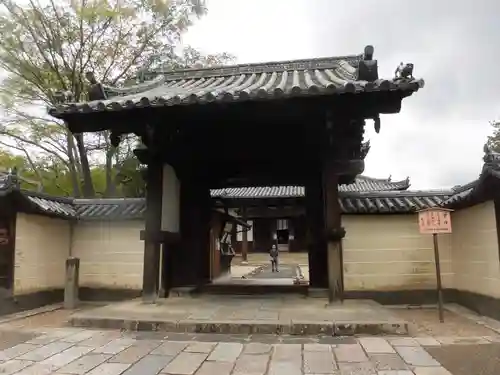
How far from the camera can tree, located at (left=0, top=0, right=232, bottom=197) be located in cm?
1470

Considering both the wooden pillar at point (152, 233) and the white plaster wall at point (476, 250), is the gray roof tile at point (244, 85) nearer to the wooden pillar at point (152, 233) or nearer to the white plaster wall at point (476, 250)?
the wooden pillar at point (152, 233)

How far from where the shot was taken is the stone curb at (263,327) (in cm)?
516

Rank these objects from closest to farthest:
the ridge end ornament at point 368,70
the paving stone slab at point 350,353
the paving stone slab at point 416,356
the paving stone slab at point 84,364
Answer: the paving stone slab at point 84,364 < the paving stone slab at point 416,356 < the paving stone slab at point 350,353 < the ridge end ornament at point 368,70

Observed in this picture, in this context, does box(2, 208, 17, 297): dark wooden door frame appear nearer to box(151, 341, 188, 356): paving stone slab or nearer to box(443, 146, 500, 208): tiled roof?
box(151, 341, 188, 356): paving stone slab

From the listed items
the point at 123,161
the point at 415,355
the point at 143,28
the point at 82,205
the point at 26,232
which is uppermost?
the point at 143,28

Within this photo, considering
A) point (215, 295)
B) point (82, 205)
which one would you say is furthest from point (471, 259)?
point (82, 205)

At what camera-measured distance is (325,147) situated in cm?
700

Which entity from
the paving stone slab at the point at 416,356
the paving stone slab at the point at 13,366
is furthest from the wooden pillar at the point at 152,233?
the paving stone slab at the point at 416,356

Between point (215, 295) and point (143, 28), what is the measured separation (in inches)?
496

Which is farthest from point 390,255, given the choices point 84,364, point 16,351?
point 16,351

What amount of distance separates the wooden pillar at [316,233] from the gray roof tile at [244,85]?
221cm

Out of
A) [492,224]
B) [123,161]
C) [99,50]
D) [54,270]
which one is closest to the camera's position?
[492,224]

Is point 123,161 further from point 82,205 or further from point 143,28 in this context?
point 82,205

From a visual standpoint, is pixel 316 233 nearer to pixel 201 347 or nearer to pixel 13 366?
pixel 201 347
